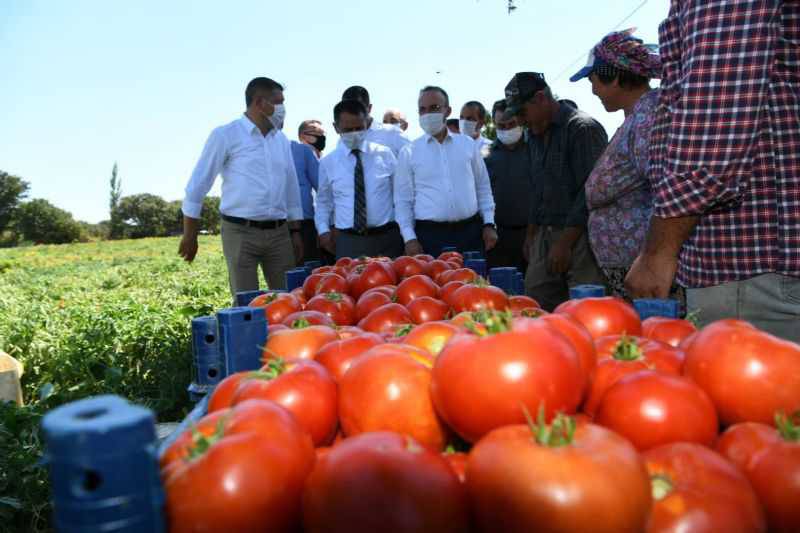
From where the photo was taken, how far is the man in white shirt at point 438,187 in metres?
5.73

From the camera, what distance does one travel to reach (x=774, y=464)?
3.23 ft

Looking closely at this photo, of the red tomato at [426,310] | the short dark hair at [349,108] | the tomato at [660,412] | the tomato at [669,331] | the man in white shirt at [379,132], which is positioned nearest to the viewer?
the tomato at [660,412]

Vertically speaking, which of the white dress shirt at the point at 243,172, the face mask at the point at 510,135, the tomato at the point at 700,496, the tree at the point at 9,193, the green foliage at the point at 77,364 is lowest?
the green foliage at the point at 77,364

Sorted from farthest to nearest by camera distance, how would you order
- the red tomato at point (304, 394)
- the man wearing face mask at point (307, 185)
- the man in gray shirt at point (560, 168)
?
the man wearing face mask at point (307, 185), the man in gray shirt at point (560, 168), the red tomato at point (304, 394)

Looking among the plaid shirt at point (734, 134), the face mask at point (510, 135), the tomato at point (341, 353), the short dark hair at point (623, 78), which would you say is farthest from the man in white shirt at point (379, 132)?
the tomato at point (341, 353)

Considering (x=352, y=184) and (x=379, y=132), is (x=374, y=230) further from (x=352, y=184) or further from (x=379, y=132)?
(x=379, y=132)

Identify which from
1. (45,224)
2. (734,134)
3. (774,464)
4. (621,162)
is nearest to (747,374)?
(774,464)

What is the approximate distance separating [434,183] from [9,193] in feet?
229

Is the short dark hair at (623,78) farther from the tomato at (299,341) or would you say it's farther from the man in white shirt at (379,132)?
the man in white shirt at (379,132)

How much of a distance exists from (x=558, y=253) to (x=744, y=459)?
3.63 m

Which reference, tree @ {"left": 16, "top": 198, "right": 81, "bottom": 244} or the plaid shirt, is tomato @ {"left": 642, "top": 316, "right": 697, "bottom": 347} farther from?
tree @ {"left": 16, "top": 198, "right": 81, "bottom": 244}

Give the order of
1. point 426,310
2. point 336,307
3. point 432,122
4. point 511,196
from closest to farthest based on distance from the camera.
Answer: point 426,310
point 336,307
point 432,122
point 511,196

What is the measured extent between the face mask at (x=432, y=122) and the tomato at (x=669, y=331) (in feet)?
14.1

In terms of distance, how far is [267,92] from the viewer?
5.90 m
